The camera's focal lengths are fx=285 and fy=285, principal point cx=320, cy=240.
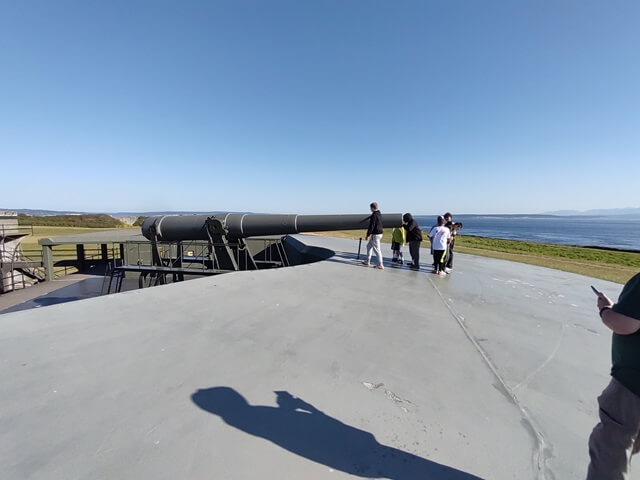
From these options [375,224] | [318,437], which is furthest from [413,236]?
[318,437]

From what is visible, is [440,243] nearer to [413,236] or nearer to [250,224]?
[413,236]

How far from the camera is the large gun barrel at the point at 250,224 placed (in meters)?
8.45

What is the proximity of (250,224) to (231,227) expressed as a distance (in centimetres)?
69

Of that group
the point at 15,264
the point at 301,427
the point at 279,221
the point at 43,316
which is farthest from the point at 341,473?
the point at 15,264

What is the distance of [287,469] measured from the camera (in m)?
1.46

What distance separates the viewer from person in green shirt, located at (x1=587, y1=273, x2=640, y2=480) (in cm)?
135

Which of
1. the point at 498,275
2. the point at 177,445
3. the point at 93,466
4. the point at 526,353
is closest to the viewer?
the point at 93,466

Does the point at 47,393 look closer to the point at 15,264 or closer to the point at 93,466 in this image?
the point at 93,466

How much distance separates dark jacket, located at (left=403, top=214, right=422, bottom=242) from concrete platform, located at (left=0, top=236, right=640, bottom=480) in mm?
3603

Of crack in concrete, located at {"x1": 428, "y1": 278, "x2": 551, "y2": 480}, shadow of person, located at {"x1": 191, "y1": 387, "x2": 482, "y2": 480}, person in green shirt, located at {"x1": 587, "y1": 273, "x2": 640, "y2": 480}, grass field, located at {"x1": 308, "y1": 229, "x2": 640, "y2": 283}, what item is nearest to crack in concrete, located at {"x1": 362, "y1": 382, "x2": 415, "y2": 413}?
shadow of person, located at {"x1": 191, "y1": 387, "x2": 482, "y2": 480}

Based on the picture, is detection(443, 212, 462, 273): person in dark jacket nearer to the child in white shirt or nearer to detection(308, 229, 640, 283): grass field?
the child in white shirt

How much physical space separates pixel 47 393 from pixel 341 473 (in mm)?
2109

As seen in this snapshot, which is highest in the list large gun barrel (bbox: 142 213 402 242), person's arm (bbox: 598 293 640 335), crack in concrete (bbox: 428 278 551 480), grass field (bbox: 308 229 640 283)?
large gun barrel (bbox: 142 213 402 242)

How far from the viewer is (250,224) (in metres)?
9.80
